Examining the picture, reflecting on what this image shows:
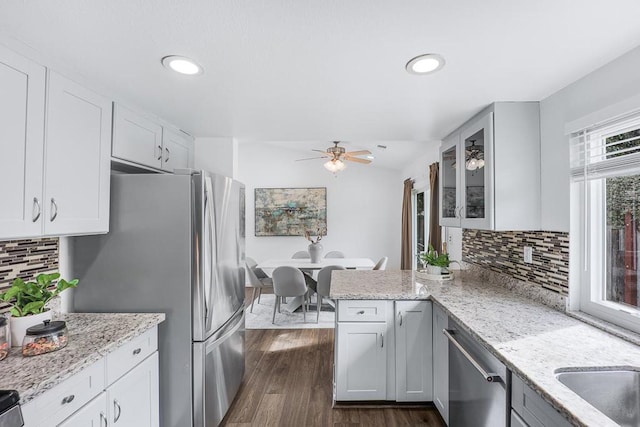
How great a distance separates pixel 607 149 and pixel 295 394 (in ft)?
8.42

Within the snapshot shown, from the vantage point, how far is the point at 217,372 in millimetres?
2084

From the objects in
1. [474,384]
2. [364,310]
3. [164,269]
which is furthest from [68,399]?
[474,384]

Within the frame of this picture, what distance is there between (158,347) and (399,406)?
5.51 feet

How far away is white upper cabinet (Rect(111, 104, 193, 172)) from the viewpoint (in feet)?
6.23

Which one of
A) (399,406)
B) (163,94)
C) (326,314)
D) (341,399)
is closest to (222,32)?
(163,94)

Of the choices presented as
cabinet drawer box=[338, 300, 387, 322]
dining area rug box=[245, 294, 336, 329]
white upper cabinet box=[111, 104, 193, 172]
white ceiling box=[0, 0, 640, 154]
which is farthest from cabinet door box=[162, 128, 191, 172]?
dining area rug box=[245, 294, 336, 329]

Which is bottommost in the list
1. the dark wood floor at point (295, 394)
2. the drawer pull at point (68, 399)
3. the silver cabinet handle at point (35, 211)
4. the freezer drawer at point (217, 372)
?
the dark wood floor at point (295, 394)

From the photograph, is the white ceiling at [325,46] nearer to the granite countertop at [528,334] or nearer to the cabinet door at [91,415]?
the granite countertop at [528,334]

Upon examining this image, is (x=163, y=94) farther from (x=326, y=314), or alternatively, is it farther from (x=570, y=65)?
(x=326, y=314)

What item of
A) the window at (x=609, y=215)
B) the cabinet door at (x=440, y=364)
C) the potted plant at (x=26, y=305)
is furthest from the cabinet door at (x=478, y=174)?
the potted plant at (x=26, y=305)

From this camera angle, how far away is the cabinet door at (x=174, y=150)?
7.77ft

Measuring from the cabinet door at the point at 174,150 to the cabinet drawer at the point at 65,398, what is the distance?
1479 mm

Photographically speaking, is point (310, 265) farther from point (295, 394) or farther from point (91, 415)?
point (91, 415)

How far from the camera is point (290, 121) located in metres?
2.33
